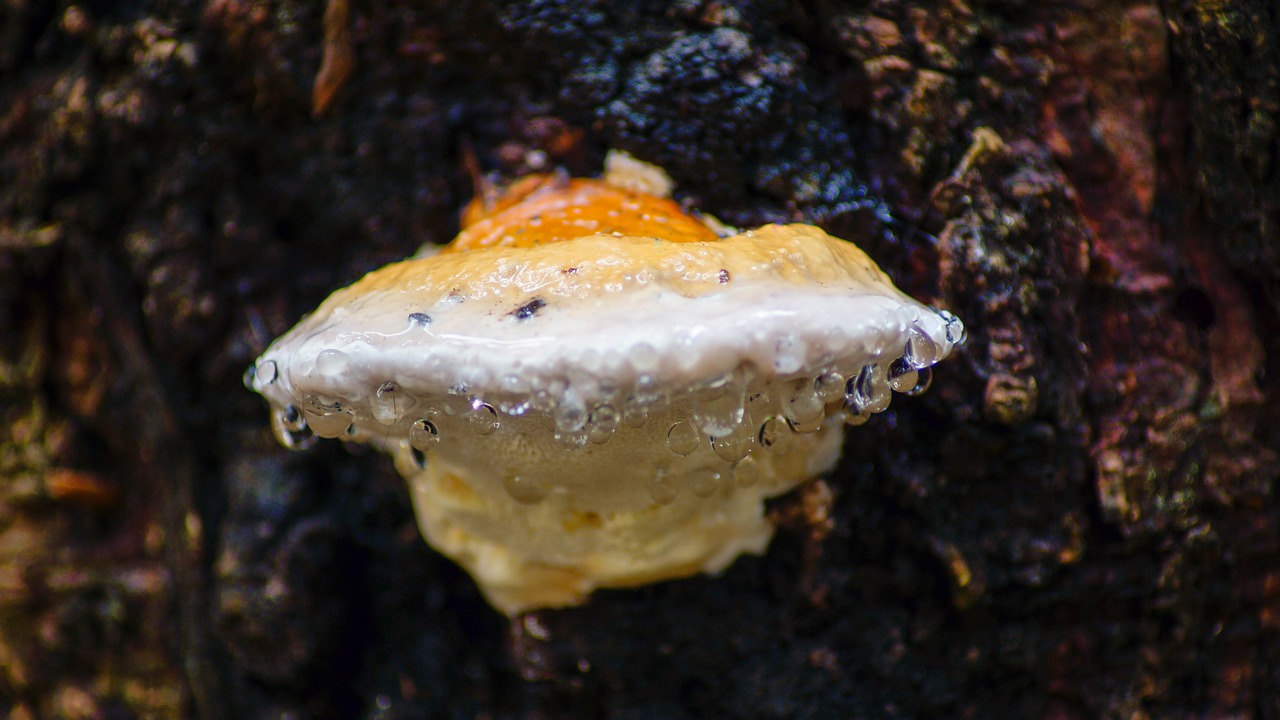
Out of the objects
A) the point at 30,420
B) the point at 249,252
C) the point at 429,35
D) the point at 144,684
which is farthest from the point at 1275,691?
the point at 30,420

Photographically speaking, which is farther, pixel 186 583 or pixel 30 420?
pixel 30 420

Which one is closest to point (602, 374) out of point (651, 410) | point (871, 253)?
point (651, 410)

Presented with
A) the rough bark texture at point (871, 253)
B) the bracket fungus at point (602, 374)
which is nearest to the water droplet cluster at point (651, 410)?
the bracket fungus at point (602, 374)

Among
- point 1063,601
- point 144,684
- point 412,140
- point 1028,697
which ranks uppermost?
point 412,140

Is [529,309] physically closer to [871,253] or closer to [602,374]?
[602,374]

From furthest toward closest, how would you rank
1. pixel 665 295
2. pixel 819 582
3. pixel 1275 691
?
pixel 1275 691, pixel 819 582, pixel 665 295

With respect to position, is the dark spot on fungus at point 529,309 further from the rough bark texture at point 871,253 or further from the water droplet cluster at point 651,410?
the rough bark texture at point 871,253

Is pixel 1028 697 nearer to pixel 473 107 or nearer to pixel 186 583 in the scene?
pixel 473 107
